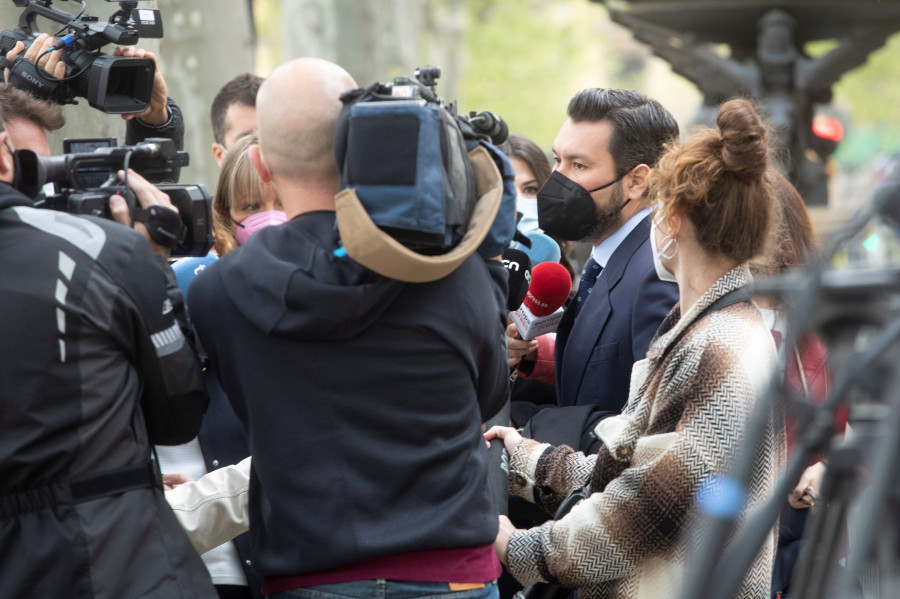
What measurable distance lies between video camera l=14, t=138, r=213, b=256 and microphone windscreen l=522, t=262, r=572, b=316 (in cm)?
142

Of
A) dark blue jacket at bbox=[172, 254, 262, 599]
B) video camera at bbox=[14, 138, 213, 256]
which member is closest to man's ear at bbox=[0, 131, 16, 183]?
video camera at bbox=[14, 138, 213, 256]

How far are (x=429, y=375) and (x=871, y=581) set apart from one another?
973 millimetres

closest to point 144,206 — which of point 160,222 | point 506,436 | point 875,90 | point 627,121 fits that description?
point 160,222

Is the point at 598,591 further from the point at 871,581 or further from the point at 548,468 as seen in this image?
the point at 871,581

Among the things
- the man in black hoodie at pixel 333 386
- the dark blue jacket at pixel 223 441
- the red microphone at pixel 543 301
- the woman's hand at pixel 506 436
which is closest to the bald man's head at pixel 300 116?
the man in black hoodie at pixel 333 386

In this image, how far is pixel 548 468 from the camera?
118 inches

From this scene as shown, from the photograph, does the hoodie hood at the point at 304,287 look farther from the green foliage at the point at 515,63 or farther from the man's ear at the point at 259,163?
the green foliage at the point at 515,63

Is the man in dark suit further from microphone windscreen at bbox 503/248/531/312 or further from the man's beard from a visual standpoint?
microphone windscreen at bbox 503/248/531/312

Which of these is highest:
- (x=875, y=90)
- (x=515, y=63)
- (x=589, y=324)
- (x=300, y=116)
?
(x=300, y=116)

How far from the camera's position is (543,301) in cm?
365

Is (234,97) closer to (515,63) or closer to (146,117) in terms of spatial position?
(146,117)

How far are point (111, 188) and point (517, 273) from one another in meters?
1.28

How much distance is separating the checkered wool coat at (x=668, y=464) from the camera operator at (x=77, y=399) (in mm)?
998

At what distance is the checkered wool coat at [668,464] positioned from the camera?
8.10ft
